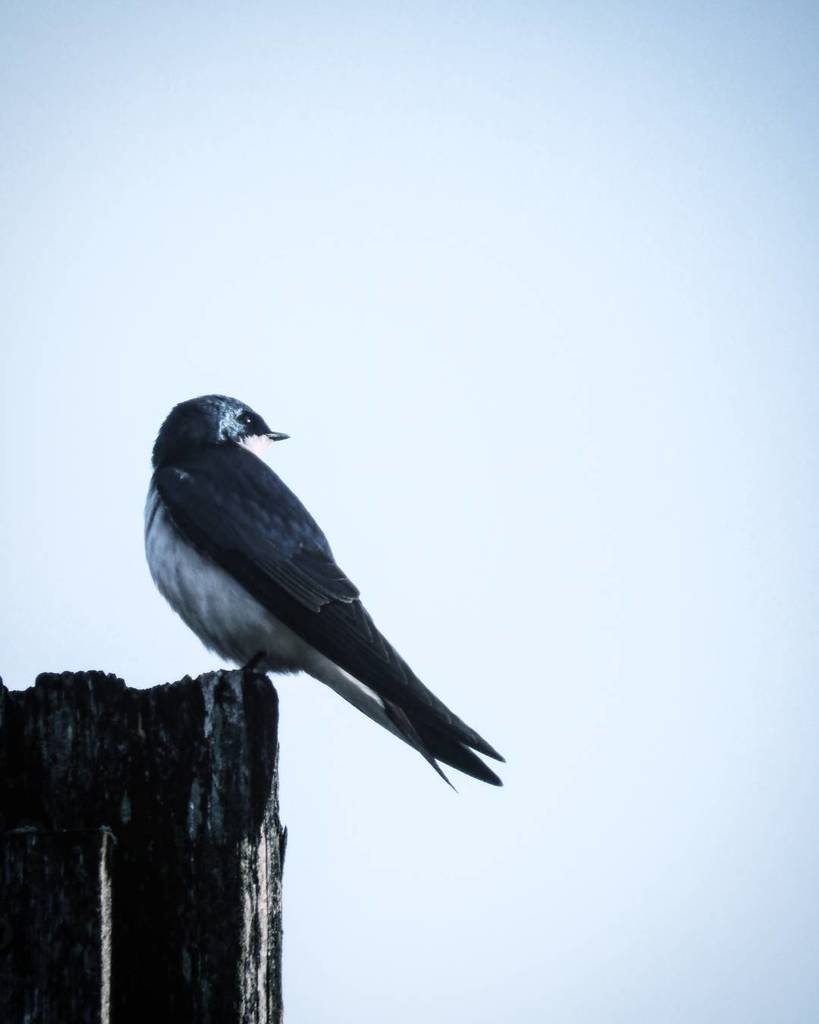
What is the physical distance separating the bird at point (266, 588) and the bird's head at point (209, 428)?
43 cm

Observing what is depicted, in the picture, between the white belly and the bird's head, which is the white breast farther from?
the bird's head

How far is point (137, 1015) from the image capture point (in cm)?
218

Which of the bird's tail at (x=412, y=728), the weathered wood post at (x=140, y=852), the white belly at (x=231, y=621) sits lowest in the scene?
the weathered wood post at (x=140, y=852)

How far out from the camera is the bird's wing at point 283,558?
5.01 metres

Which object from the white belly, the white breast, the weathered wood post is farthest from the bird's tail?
the weathered wood post

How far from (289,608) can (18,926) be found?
332 centimetres

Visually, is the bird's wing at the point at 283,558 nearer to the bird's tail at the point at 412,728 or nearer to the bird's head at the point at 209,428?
the bird's tail at the point at 412,728

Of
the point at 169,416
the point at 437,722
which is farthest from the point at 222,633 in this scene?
the point at 169,416

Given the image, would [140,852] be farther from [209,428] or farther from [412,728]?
[209,428]

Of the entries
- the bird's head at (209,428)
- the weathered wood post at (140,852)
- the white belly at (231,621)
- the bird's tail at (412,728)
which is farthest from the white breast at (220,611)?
the weathered wood post at (140,852)

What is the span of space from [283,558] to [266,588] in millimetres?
250

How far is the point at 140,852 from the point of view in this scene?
7.46 feet

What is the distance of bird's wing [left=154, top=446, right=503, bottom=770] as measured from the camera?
16.4 feet

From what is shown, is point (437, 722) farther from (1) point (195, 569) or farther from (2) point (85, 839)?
(2) point (85, 839)
